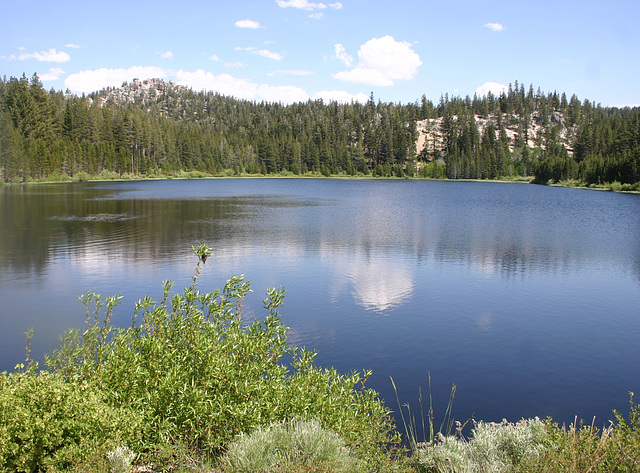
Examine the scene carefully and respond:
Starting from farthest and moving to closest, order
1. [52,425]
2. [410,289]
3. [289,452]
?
1. [410,289]
2. [289,452]
3. [52,425]

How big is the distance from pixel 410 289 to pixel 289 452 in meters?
18.3

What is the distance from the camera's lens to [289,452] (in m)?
7.68

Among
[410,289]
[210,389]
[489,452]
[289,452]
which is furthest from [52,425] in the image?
[410,289]

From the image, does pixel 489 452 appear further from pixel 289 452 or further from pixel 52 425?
pixel 52 425

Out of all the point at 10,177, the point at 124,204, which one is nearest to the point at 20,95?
the point at 10,177

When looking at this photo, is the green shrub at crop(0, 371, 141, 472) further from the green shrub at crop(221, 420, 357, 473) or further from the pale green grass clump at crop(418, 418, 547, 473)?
the pale green grass clump at crop(418, 418, 547, 473)

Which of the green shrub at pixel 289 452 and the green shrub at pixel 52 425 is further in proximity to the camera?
the green shrub at pixel 289 452

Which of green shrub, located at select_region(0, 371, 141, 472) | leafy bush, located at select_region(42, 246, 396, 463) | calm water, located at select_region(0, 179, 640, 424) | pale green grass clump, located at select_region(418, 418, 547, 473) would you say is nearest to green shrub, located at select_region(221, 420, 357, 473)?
leafy bush, located at select_region(42, 246, 396, 463)

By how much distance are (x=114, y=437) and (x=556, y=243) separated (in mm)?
39912

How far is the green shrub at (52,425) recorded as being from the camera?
23.3ft

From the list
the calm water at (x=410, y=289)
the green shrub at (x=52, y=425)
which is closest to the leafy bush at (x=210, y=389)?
the green shrub at (x=52, y=425)

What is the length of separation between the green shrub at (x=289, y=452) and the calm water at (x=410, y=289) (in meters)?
6.01

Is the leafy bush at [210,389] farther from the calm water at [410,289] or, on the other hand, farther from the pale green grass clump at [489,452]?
the calm water at [410,289]

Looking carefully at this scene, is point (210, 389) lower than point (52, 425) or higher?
lower
